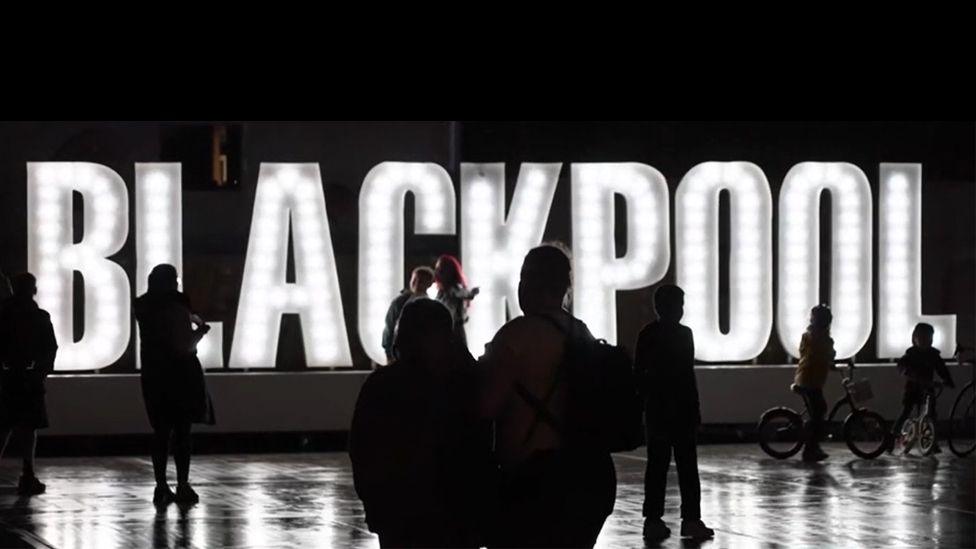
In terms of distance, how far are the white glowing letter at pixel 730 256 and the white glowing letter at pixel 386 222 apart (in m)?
2.71

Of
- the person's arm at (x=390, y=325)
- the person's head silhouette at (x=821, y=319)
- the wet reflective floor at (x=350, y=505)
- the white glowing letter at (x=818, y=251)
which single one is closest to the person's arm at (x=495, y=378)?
the wet reflective floor at (x=350, y=505)

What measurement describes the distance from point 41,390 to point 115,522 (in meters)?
2.67

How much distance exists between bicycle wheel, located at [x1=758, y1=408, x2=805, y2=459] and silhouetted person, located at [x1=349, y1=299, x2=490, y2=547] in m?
12.9

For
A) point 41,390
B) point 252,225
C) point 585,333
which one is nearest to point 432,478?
point 585,333

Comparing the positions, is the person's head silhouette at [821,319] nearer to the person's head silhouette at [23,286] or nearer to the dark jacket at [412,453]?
the person's head silhouette at [23,286]

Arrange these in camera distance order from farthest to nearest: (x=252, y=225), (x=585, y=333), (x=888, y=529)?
(x=252, y=225) → (x=888, y=529) → (x=585, y=333)

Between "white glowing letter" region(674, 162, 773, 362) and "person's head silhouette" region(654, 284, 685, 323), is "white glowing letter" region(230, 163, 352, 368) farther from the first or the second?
"person's head silhouette" region(654, 284, 685, 323)

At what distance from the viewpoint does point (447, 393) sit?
884cm

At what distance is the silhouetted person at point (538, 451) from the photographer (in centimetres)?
913

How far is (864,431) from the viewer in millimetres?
21594

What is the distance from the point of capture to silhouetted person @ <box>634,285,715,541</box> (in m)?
14.7

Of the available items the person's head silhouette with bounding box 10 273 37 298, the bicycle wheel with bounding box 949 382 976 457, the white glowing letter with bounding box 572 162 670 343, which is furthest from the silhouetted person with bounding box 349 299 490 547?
the white glowing letter with bounding box 572 162 670 343

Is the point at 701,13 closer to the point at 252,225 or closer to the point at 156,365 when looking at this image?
the point at 156,365

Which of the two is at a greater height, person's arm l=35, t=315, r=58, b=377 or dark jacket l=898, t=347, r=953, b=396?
person's arm l=35, t=315, r=58, b=377
